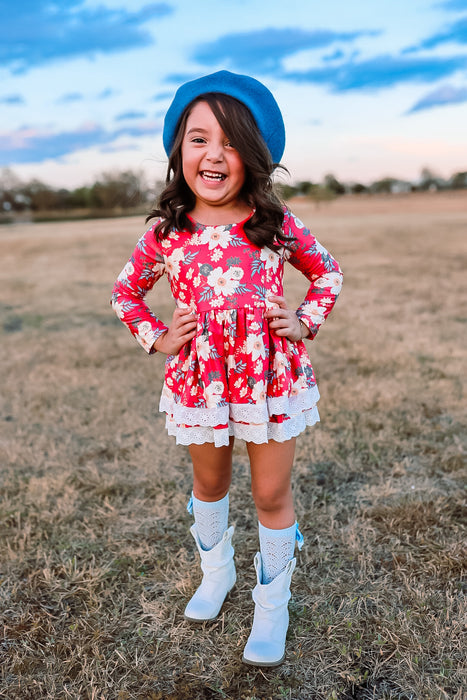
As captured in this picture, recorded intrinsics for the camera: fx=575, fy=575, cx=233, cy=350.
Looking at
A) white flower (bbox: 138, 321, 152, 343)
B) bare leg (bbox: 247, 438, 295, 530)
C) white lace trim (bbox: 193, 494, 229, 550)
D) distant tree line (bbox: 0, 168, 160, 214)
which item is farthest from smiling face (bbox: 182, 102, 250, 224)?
distant tree line (bbox: 0, 168, 160, 214)

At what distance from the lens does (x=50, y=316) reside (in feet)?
26.2

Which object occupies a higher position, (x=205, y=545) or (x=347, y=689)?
(x=205, y=545)

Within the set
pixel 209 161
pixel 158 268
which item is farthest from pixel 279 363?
pixel 209 161

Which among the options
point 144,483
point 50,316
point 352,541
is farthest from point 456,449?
point 50,316

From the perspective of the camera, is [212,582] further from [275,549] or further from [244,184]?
[244,184]

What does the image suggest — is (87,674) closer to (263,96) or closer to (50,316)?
(263,96)

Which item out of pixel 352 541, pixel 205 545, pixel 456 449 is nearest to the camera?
pixel 205 545

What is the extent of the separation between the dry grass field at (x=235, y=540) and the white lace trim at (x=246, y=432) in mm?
862

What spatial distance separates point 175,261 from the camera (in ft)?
6.36

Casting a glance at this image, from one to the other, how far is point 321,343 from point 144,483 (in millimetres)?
3150

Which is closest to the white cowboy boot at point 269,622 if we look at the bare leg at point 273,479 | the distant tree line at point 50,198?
the bare leg at point 273,479

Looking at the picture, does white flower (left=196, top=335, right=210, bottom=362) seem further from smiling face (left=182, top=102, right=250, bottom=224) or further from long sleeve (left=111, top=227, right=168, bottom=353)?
smiling face (left=182, top=102, right=250, bottom=224)

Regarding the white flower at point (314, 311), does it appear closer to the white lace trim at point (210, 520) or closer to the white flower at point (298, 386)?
the white flower at point (298, 386)

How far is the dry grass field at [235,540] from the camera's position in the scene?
2.09 m
